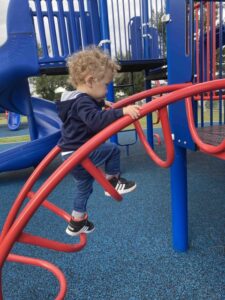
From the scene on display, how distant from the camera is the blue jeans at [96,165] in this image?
1493mm

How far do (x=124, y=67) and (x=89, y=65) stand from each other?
2.64 m

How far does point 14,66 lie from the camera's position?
10.1ft

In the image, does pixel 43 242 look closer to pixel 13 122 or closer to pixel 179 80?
pixel 179 80

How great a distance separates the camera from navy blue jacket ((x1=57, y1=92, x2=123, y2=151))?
4.10ft

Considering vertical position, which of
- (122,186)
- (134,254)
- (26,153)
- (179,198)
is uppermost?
(122,186)

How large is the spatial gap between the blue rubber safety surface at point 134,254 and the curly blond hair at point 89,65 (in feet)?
3.86

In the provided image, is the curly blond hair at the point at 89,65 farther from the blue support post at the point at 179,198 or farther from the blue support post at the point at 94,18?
the blue support post at the point at 94,18

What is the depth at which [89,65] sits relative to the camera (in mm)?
1347

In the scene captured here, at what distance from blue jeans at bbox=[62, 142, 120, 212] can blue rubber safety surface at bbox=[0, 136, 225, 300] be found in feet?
1.78

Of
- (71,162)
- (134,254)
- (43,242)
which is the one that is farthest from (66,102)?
(134,254)

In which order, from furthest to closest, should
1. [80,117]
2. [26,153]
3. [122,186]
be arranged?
[26,153] < [122,186] < [80,117]

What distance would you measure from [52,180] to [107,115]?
35cm

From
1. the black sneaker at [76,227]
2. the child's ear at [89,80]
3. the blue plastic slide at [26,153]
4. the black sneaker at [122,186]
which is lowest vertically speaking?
the blue plastic slide at [26,153]

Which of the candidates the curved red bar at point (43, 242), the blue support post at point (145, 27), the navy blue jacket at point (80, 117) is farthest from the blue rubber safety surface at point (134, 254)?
the blue support post at point (145, 27)
